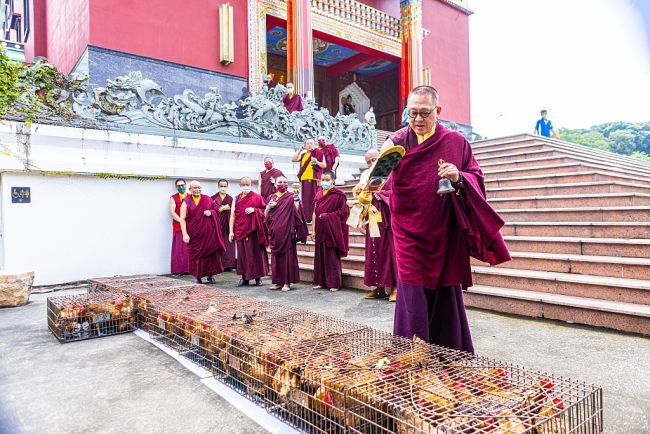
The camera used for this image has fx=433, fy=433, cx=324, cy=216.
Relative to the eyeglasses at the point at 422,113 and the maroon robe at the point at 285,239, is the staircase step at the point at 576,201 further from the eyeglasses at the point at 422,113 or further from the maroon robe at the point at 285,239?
the eyeglasses at the point at 422,113

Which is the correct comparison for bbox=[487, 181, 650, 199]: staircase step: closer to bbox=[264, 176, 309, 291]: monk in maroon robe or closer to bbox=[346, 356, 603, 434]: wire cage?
bbox=[264, 176, 309, 291]: monk in maroon robe

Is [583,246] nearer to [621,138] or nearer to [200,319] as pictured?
[200,319]

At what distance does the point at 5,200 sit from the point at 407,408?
23.3 feet

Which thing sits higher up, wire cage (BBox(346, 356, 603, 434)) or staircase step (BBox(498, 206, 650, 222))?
staircase step (BBox(498, 206, 650, 222))

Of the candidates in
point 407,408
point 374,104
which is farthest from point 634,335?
point 374,104

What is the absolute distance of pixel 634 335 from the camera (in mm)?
3484

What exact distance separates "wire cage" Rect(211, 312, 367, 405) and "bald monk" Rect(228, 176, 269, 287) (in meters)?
3.91

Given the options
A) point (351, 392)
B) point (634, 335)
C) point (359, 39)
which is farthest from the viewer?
point (359, 39)

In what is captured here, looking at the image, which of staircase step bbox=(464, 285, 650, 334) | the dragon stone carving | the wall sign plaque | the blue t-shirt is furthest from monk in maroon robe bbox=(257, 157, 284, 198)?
the blue t-shirt

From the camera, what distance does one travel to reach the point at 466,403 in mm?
1516

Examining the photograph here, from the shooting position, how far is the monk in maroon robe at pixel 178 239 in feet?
25.6

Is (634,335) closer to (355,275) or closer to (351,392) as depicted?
(351,392)

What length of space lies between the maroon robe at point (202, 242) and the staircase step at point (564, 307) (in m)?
4.10

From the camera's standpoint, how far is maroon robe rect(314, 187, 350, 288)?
6215mm
